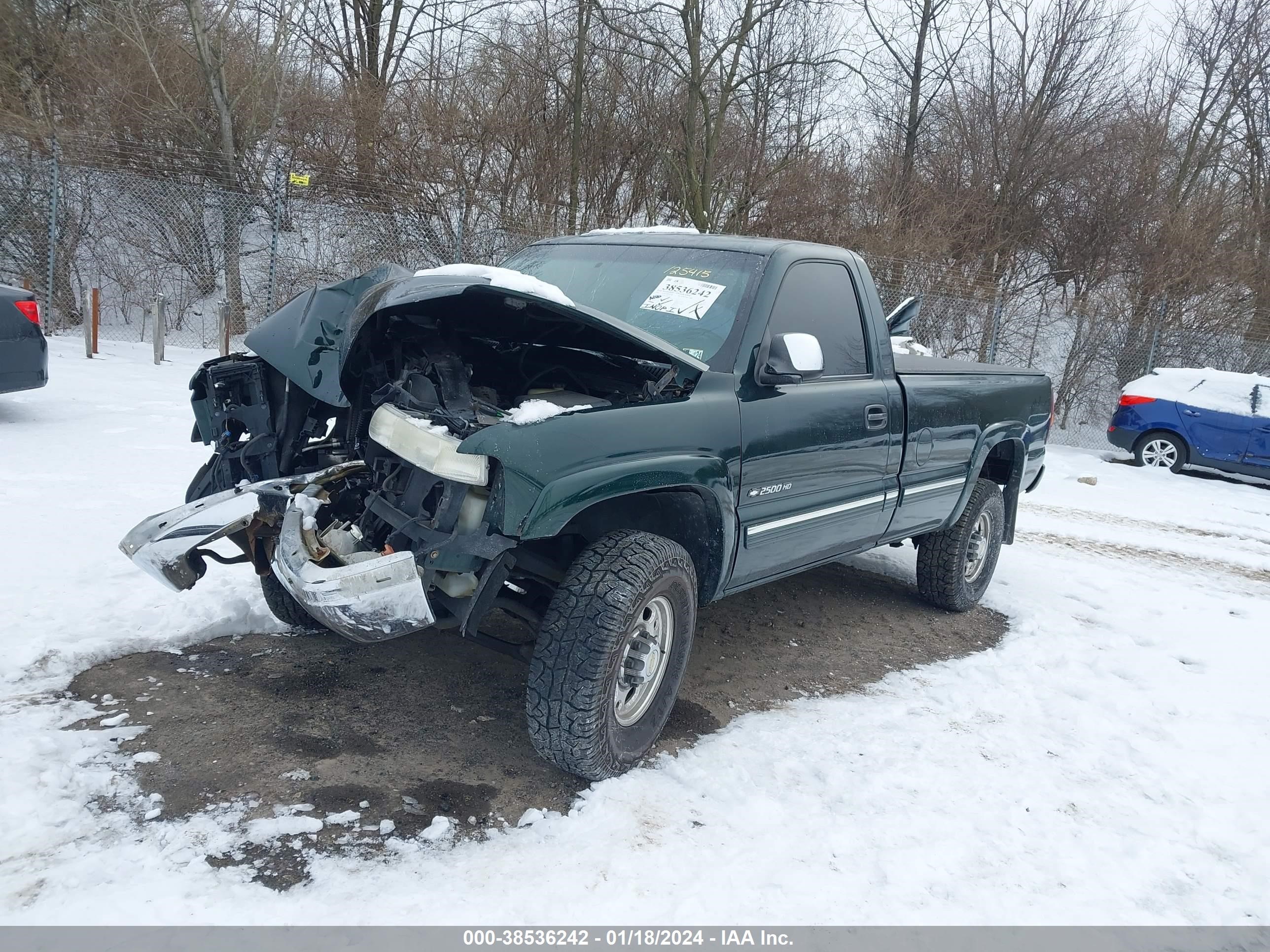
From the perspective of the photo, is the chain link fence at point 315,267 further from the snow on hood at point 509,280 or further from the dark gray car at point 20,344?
the snow on hood at point 509,280

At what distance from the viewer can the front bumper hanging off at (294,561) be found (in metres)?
2.75

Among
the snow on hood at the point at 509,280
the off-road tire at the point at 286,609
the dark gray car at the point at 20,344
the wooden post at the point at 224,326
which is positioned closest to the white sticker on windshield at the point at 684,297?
the snow on hood at the point at 509,280

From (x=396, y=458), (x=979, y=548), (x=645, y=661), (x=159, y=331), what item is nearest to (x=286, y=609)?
(x=396, y=458)

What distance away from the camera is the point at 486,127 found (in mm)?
15609

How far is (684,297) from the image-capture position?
3.90 meters

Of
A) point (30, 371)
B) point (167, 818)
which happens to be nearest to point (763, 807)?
point (167, 818)

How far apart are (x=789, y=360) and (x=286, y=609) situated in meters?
2.50

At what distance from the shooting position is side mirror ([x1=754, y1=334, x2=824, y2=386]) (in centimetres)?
347

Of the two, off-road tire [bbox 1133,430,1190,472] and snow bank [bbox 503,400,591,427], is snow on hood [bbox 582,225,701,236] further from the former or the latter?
off-road tire [bbox 1133,430,1190,472]

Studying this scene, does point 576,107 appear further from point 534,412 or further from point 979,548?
point 534,412

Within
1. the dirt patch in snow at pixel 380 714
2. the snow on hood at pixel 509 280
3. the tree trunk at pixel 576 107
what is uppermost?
the tree trunk at pixel 576 107

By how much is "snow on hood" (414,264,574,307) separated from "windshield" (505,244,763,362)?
0.79m
